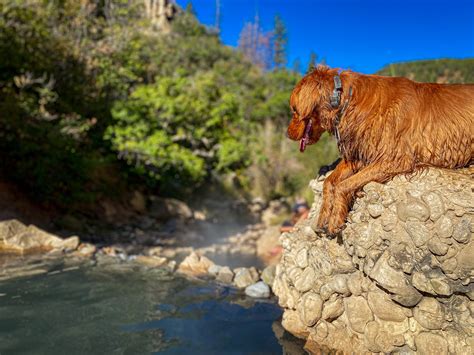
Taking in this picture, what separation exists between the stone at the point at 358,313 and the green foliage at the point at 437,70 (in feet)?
25.3

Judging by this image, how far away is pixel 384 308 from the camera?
10.5 feet

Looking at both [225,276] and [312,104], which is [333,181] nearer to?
[312,104]

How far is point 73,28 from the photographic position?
13.5 metres

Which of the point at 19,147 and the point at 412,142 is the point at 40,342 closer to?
the point at 412,142

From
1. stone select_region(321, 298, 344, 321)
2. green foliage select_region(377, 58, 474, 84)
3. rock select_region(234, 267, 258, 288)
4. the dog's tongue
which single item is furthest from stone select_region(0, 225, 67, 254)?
green foliage select_region(377, 58, 474, 84)

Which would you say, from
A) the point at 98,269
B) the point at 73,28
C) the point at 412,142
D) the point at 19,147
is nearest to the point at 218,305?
the point at 98,269

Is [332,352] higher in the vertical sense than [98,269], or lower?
higher

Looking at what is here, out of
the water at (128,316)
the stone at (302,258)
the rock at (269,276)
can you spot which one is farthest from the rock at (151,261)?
the stone at (302,258)

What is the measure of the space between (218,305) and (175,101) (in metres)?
7.91

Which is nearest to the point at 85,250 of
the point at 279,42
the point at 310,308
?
the point at 310,308

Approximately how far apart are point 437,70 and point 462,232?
10.4 m

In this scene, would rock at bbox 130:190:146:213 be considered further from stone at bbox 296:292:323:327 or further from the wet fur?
the wet fur

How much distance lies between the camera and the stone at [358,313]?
3.38 meters

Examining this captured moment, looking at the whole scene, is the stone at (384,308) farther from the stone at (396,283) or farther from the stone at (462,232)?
the stone at (462,232)
